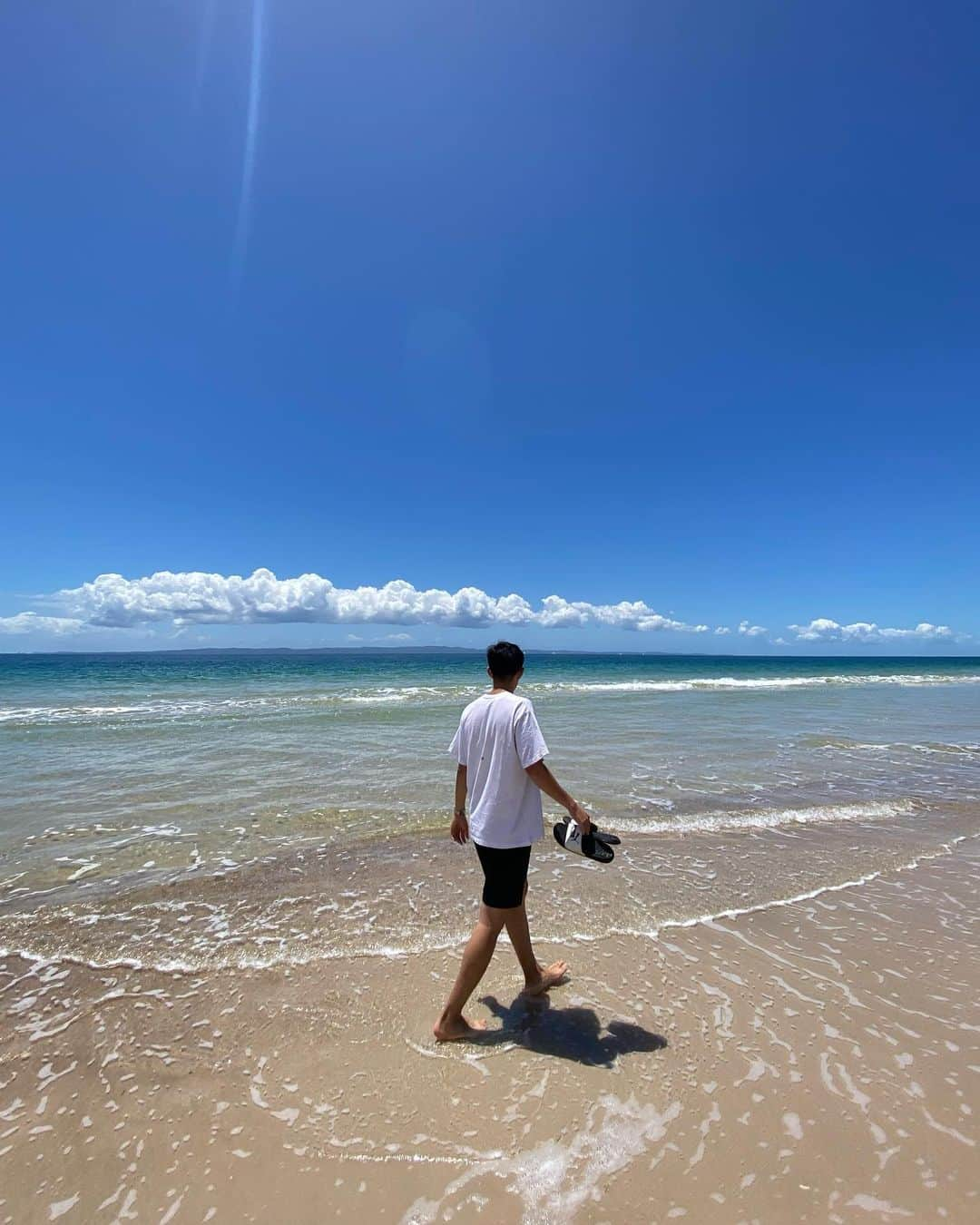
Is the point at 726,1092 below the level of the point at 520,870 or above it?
below

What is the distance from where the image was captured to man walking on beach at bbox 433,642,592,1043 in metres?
3.31

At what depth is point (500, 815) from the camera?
3344 millimetres

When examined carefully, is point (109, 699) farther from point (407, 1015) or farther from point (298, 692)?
point (407, 1015)

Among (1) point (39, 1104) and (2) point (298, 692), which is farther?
(2) point (298, 692)

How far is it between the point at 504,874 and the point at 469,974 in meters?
0.62

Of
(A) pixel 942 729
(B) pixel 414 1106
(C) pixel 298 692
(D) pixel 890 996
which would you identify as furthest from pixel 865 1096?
(C) pixel 298 692

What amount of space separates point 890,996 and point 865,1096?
1.17 m

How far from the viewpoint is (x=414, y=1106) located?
289 centimetres

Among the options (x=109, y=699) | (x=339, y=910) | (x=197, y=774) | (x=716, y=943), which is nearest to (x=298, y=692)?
(x=109, y=699)

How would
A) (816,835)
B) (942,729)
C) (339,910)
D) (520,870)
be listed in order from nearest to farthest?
(520,870)
(339,910)
(816,835)
(942,729)

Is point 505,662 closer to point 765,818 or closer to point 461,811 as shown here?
point 461,811

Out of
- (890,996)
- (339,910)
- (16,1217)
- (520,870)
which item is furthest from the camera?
(339,910)

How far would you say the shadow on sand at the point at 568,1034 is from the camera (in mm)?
3281

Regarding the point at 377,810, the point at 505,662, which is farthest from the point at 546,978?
the point at 377,810
